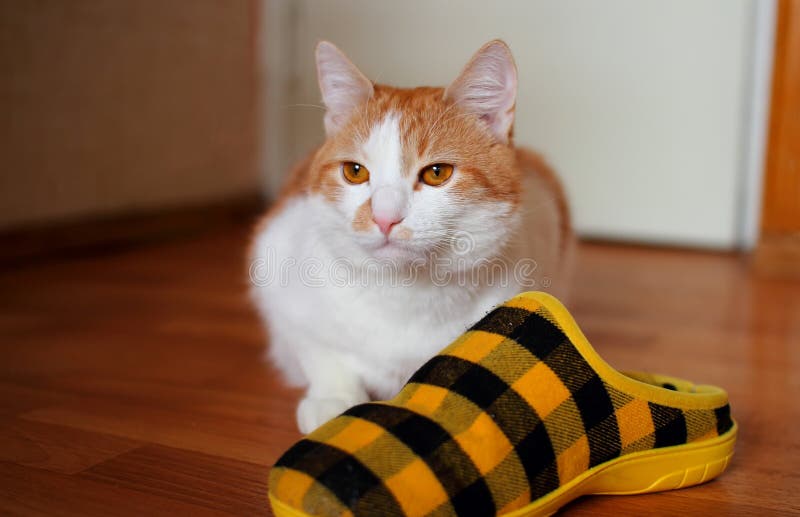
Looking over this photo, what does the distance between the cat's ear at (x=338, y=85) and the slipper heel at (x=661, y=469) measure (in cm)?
61

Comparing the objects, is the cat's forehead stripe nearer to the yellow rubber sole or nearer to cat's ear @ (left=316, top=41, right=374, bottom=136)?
cat's ear @ (left=316, top=41, right=374, bottom=136)

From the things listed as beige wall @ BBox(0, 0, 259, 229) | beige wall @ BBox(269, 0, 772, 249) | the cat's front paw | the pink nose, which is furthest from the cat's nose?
beige wall @ BBox(269, 0, 772, 249)

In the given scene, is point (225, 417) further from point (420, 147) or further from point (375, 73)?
point (375, 73)

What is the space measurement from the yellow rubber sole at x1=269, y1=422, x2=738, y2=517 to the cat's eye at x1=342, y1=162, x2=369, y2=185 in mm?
457

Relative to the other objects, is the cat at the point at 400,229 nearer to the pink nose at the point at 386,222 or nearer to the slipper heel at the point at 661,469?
the pink nose at the point at 386,222

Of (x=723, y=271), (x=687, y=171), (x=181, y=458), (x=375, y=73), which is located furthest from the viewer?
(x=375, y=73)

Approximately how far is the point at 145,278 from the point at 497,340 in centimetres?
158

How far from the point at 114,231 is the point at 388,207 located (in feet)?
6.27

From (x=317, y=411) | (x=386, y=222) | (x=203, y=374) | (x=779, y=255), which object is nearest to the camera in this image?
(x=386, y=222)

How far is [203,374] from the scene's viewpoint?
1.42 metres

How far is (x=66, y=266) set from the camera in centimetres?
235

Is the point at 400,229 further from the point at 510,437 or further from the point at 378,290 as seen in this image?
the point at 510,437

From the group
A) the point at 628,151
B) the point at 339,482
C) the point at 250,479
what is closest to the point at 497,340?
the point at 339,482

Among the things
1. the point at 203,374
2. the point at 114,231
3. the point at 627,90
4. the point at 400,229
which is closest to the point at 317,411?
the point at 400,229
